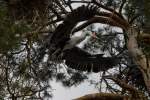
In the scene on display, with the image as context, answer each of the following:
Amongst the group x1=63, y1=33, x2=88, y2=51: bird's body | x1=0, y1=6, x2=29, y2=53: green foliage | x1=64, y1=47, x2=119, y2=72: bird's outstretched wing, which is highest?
x1=0, y1=6, x2=29, y2=53: green foliage

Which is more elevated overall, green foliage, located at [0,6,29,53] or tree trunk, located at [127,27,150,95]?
green foliage, located at [0,6,29,53]

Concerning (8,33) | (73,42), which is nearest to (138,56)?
(73,42)

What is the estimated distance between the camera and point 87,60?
4.43m

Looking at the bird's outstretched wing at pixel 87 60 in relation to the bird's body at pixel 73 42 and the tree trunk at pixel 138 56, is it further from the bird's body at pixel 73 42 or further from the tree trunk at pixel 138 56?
the tree trunk at pixel 138 56

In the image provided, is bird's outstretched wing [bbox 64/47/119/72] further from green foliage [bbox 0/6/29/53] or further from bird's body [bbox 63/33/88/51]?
green foliage [bbox 0/6/29/53]

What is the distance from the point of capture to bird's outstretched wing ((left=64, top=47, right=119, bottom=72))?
4.36m

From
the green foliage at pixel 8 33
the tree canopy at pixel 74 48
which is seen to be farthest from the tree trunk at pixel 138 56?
the green foliage at pixel 8 33

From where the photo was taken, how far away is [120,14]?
497 centimetres

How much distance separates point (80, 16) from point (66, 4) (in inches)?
36.1

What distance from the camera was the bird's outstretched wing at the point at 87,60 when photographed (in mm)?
4363

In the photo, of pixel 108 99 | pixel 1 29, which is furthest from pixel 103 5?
pixel 1 29

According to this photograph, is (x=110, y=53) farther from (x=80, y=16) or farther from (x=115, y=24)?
(x=80, y=16)

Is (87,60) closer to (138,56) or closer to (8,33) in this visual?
(138,56)

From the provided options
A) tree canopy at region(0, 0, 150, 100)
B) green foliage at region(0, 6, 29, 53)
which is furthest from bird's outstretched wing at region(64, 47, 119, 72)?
green foliage at region(0, 6, 29, 53)
